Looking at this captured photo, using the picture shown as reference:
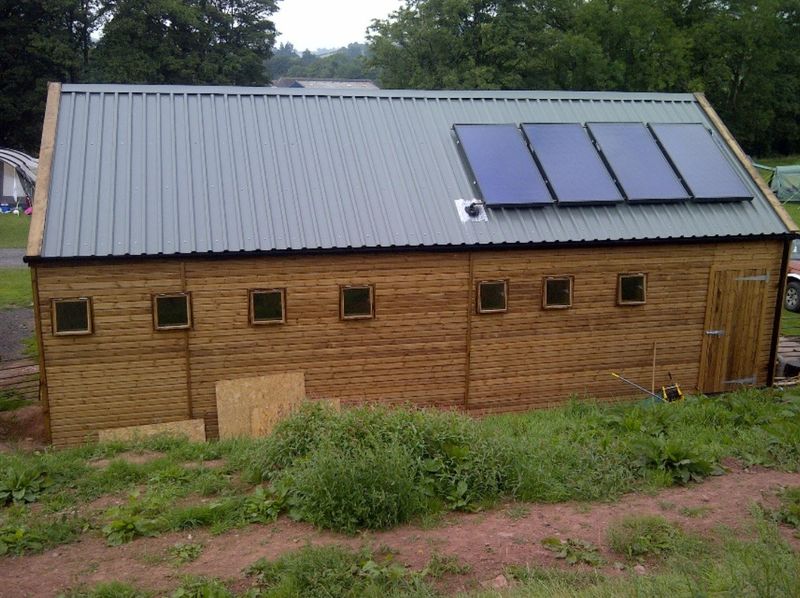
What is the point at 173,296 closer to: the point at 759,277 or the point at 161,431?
the point at 161,431

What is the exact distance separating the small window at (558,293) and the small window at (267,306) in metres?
5.13

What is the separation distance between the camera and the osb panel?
38.4 ft

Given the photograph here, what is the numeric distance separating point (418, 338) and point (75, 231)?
20.4ft

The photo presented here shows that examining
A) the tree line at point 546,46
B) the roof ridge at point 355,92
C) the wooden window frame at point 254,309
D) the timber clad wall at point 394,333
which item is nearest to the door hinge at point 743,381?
the timber clad wall at point 394,333

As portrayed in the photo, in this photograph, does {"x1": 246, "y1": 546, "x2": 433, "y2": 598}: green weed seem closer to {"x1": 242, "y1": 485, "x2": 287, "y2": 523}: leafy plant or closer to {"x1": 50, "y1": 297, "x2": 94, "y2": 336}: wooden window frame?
{"x1": 242, "y1": 485, "x2": 287, "y2": 523}: leafy plant

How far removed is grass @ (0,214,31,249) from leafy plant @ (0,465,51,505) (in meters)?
22.2

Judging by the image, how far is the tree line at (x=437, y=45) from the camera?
39.4m

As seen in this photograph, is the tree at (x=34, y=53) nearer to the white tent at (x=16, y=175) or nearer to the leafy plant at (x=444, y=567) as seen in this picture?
the white tent at (x=16, y=175)

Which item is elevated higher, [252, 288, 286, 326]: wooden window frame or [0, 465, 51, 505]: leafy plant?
[252, 288, 286, 326]: wooden window frame

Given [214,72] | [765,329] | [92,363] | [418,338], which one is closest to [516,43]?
[214,72]

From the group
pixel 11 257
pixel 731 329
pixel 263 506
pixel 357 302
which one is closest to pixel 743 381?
pixel 731 329

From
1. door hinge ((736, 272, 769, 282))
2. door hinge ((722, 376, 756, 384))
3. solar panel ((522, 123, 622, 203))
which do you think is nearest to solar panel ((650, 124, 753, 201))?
door hinge ((736, 272, 769, 282))

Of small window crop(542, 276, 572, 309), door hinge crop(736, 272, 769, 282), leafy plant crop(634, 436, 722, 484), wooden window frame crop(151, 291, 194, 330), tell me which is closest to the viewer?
leafy plant crop(634, 436, 722, 484)

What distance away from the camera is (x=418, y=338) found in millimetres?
13219
